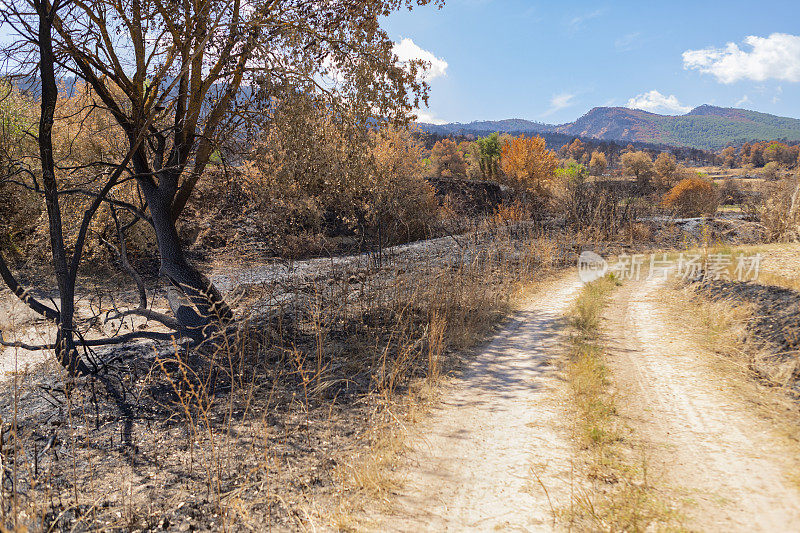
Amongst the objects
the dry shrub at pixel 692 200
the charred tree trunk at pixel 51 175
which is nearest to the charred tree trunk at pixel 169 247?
the charred tree trunk at pixel 51 175

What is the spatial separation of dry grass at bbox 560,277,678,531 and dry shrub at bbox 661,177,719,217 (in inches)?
866

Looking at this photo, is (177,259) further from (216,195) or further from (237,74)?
(216,195)

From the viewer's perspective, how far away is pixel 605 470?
3.08 meters

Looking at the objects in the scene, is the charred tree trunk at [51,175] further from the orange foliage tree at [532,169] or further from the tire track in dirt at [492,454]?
the orange foliage tree at [532,169]

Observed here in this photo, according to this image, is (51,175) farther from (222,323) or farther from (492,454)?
(492,454)

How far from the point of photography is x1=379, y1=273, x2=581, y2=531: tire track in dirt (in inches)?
108

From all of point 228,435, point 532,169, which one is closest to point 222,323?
point 228,435

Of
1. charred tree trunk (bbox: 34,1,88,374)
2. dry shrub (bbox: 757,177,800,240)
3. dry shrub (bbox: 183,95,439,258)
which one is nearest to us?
charred tree trunk (bbox: 34,1,88,374)

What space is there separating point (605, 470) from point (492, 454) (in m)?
0.81

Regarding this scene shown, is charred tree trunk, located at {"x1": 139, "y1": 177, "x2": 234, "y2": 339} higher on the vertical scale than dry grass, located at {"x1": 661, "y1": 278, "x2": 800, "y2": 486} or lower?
higher

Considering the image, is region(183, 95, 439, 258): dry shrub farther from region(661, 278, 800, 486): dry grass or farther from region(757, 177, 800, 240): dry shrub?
region(757, 177, 800, 240): dry shrub

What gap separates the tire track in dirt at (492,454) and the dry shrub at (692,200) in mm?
22028

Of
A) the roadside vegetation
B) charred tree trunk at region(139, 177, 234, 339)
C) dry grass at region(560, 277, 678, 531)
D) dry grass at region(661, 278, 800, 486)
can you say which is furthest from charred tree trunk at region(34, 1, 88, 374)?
dry grass at region(661, 278, 800, 486)

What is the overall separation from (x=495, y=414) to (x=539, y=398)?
56 cm
